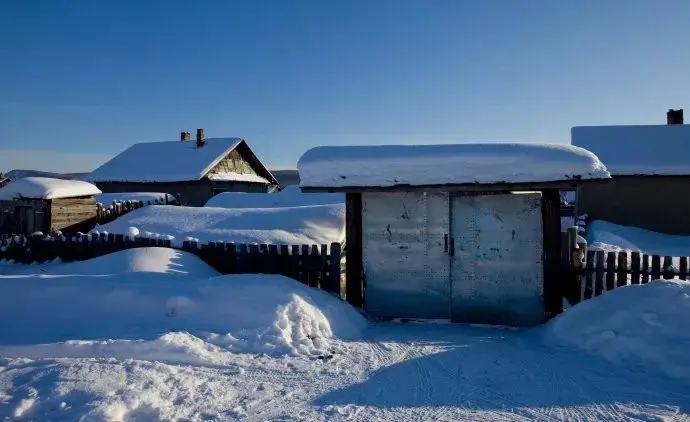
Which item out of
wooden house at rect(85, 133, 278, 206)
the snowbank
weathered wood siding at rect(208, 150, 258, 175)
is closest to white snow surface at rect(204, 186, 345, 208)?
wooden house at rect(85, 133, 278, 206)

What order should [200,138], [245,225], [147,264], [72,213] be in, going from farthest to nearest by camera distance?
[200,138]
[72,213]
[245,225]
[147,264]

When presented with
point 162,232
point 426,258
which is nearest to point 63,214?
point 162,232

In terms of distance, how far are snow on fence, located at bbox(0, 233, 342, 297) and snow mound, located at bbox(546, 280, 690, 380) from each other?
11.9ft

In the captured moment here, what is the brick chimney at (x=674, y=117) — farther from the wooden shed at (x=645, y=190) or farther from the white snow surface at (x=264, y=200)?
the white snow surface at (x=264, y=200)

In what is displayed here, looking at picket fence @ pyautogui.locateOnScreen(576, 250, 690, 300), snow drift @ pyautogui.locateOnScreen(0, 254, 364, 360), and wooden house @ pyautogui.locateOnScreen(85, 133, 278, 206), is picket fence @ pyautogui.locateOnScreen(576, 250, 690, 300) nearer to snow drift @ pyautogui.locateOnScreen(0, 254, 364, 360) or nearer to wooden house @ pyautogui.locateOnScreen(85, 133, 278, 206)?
snow drift @ pyautogui.locateOnScreen(0, 254, 364, 360)

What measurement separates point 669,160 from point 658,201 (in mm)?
1635

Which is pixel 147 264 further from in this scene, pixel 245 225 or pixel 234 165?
pixel 234 165

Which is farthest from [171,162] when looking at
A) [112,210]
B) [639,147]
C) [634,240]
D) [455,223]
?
[455,223]

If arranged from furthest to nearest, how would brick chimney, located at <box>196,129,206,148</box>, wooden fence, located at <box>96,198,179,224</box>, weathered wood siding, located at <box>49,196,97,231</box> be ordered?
brick chimney, located at <box>196,129,206,148</box>
wooden fence, located at <box>96,198,179,224</box>
weathered wood siding, located at <box>49,196,97,231</box>

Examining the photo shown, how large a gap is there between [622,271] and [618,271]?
53mm

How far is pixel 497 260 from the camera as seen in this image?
7.92 m

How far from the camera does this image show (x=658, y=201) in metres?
19.1

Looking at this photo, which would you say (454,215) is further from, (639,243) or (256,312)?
(639,243)

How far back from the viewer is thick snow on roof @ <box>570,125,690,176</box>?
19.0 m
